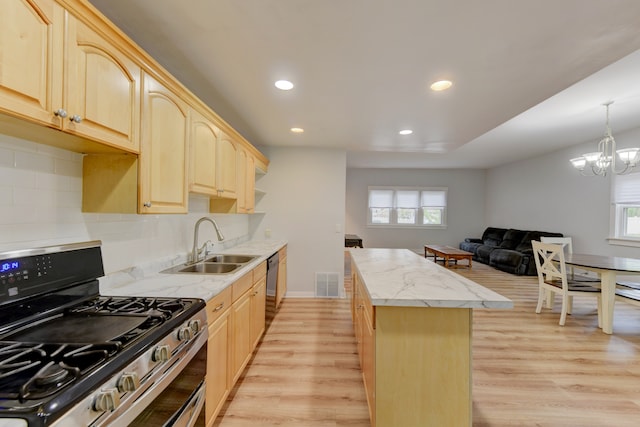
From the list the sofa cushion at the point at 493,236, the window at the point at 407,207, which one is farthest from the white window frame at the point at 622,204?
the window at the point at 407,207

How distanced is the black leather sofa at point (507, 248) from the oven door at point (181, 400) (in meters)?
6.63

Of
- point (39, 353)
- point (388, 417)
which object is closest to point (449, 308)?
point (388, 417)

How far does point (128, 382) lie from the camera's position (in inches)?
35.0

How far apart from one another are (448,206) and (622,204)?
410 centimetres

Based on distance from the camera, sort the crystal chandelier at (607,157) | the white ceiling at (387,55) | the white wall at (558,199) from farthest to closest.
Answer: the white wall at (558,199) → the crystal chandelier at (607,157) → the white ceiling at (387,55)

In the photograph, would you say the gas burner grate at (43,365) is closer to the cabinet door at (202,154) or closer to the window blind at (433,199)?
the cabinet door at (202,154)

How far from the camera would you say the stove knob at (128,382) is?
87 centimetres

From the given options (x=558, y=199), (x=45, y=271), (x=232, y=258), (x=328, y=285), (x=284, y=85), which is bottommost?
(x=328, y=285)

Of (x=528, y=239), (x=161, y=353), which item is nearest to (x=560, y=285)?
(x=528, y=239)

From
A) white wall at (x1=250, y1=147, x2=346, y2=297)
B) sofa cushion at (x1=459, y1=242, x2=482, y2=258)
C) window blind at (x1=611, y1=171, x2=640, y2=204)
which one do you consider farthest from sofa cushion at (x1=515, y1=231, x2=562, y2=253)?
white wall at (x1=250, y1=147, x2=346, y2=297)

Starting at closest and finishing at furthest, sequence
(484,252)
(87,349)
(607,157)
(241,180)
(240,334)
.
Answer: (87,349), (240,334), (241,180), (607,157), (484,252)

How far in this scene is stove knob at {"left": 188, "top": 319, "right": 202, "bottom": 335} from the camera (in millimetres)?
1295

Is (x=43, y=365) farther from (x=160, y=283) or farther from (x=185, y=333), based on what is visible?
(x=160, y=283)

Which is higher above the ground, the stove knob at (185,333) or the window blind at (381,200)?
the window blind at (381,200)
